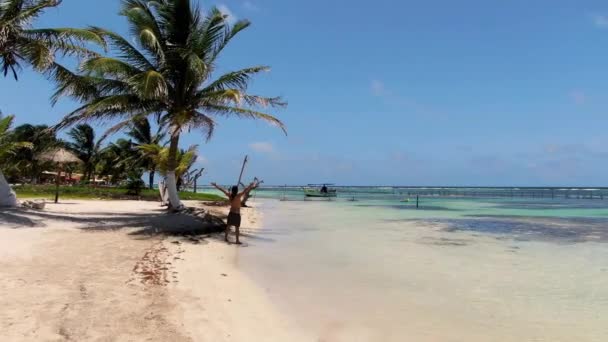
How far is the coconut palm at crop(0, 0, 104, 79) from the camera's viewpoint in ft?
38.5

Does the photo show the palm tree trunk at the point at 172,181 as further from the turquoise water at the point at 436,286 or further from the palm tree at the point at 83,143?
the palm tree at the point at 83,143

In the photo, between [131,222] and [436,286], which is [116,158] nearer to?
[131,222]

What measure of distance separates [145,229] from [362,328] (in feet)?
25.5

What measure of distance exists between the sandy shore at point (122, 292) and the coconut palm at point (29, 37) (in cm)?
464

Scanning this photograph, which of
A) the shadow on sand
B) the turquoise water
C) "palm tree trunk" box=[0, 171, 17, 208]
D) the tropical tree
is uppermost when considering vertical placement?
the tropical tree

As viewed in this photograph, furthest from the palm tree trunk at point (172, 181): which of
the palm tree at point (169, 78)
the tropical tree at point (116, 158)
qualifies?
the tropical tree at point (116, 158)

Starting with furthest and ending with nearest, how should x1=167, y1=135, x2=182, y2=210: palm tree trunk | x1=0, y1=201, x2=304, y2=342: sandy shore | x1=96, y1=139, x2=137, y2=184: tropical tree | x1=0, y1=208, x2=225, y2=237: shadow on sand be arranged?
x1=96, y1=139, x2=137, y2=184: tropical tree, x1=167, y1=135, x2=182, y2=210: palm tree trunk, x1=0, y1=208, x2=225, y2=237: shadow on sand, x1=0, y1=201, x2=304, y2=342: sandy shore

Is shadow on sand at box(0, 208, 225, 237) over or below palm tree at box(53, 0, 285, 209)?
below

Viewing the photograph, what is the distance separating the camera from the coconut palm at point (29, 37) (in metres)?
11.7

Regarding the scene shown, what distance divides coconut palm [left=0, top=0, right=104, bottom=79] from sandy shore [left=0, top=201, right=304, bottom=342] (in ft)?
15.2

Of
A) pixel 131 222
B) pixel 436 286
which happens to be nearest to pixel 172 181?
pixel 131 222

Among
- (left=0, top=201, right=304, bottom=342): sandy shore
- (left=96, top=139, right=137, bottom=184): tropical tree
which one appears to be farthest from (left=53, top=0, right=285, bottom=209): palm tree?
(left=96, top=139, right=137, bottom=184): tropical tree

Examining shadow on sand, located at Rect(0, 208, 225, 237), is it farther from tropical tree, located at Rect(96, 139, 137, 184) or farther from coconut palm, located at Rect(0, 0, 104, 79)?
tropical tree, located at Rect(96, 139, 137, 184)

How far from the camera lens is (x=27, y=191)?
26000 mm
